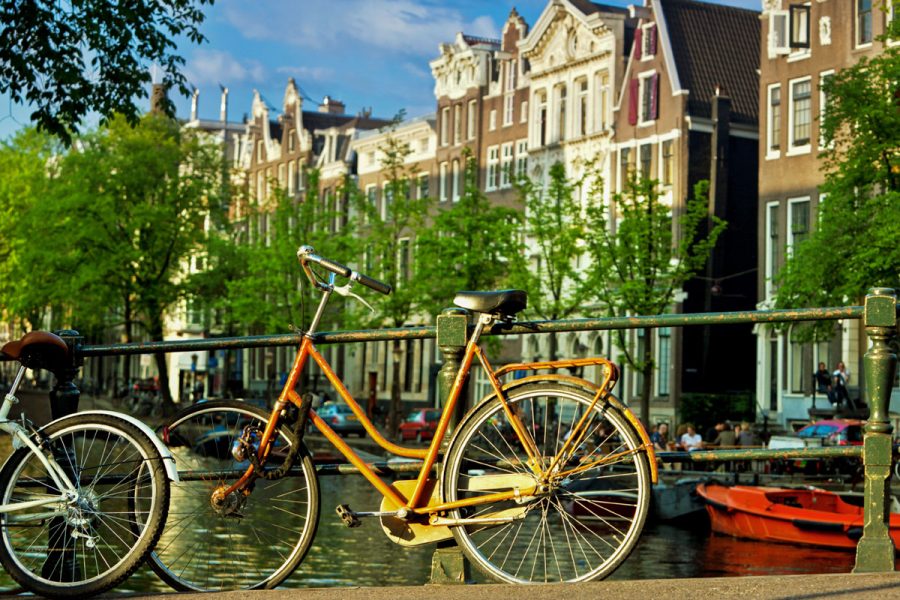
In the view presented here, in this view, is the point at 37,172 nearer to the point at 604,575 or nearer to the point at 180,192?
the point at 180,192

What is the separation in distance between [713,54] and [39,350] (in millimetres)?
46420

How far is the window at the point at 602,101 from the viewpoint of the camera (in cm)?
5306

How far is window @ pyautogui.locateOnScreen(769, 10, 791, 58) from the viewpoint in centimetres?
4259

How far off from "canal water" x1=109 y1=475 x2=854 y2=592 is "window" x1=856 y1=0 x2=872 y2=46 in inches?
722

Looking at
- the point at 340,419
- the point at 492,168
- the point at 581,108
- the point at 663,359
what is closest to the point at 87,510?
the point at 340,419

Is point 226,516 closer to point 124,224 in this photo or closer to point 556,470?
point 556,470

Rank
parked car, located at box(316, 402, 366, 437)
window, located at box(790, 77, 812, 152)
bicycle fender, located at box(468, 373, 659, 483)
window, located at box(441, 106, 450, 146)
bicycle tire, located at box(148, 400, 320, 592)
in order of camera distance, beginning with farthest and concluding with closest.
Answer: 1. window, located at box(441, 106, 450, 146)
2. parked car, located at box(316, 402, 366, 437)
3. window, located at box(790, 77, 812, 152)
4. bicycle tire, located at box(148, 400, 320, 592)
5. bicycle fender, located at box(468, 373, 659, 483)

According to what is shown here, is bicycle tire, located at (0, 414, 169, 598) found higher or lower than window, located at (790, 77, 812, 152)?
lower

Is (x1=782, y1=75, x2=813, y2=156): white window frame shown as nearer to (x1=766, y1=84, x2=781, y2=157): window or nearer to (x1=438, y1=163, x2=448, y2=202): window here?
(x1=766, y1=84, x2=781, y2=157): window

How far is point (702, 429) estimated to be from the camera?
45.6 metres

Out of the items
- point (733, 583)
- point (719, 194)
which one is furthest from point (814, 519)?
point (719, 194)

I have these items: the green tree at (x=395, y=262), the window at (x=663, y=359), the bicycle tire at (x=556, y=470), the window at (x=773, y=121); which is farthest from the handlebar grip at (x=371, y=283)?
the window at (x=663, y=359)

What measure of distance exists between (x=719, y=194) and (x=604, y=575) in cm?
4365

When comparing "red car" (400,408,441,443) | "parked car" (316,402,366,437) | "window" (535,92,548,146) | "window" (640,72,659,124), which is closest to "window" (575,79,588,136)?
"window" (535,92,548,146)
